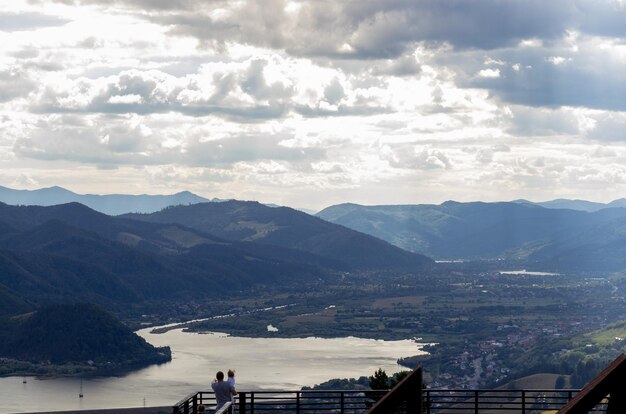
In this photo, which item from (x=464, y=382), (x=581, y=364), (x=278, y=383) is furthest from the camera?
(x=464, y=382)

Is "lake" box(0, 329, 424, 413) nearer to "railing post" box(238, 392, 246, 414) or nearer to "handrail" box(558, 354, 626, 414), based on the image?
"railing post" box(238, 392, 246, 414)

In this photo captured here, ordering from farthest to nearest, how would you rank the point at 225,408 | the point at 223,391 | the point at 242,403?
1. the point at 242,403
2. the point at 223,391
3. the point at 225,408

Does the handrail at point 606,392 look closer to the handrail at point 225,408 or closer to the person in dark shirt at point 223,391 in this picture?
the handrail at point 225,408

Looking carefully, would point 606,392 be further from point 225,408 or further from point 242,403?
point 242,403

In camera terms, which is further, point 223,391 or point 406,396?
point 223,391

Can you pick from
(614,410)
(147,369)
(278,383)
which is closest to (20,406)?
(278,383)

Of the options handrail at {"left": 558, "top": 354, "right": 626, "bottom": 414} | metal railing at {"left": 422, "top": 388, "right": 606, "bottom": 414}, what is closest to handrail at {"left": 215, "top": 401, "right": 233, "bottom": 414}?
metal railing at {"left": 422, "top": 388, "right": 606, "bottom": 414}

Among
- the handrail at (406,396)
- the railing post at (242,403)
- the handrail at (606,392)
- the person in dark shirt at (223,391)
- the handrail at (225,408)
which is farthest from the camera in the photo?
the railing post at (242,403)

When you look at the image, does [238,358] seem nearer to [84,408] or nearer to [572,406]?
[84,408]

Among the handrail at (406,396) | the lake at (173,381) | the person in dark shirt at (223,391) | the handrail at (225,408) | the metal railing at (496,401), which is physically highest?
the handrail at (406,396)

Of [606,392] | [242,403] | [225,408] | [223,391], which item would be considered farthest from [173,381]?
[606,392]

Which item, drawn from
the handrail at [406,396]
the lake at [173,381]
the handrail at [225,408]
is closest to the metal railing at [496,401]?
the handrail at [406,396]
